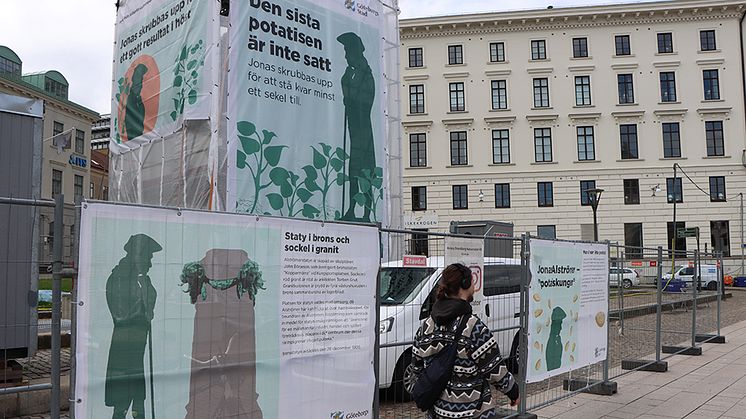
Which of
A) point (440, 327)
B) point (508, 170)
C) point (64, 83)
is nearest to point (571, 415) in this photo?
point (440, 327)

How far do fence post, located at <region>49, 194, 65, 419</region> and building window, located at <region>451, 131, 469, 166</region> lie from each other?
5053 cm

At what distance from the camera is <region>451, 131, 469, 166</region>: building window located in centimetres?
5312

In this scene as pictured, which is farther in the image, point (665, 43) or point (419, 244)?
point (665, 43)

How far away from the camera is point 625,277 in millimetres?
9281

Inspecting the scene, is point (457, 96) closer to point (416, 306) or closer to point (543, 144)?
point (543, 144)

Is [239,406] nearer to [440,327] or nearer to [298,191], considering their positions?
[440,327]

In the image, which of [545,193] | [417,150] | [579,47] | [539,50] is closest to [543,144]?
[545,193]

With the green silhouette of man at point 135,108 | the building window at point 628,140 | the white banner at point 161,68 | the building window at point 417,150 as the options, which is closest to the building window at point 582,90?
the building window at point 628,140

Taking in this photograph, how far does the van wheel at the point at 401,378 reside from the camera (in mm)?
6164

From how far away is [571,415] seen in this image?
755cm

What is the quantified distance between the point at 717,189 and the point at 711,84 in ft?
27.4

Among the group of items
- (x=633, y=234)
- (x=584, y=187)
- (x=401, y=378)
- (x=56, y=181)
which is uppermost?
(x=56, y=181)

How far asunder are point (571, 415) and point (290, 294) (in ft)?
15.7

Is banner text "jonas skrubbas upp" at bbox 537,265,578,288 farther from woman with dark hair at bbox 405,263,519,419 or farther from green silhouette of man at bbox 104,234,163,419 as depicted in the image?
green silhouette of man at bbox 104,234,163,419
